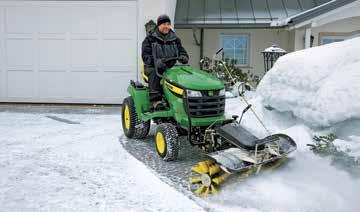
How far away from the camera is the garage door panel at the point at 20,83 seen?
972 cm

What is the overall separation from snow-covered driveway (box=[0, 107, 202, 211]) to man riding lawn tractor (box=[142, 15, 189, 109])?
0.94 m

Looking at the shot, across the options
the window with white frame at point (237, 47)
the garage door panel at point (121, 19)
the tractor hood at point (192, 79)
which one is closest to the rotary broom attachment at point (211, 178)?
the tractor hood at point (192, 79)

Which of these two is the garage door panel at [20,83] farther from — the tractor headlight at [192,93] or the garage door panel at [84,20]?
the tractor headlight at [192,93]

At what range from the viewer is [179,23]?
10734 millimetres

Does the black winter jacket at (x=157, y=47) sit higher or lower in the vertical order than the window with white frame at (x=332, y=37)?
lower

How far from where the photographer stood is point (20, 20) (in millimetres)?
9539

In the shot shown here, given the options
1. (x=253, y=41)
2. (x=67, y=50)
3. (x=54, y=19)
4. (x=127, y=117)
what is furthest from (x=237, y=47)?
(x=127, y=117)

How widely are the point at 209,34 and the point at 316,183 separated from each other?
8248 mm

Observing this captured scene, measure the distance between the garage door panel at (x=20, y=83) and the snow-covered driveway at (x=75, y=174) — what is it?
234 centimetres

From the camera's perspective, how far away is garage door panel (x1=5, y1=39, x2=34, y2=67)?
379 inches

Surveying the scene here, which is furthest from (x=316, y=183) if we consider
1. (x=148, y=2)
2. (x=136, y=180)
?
(x=148, y=2)

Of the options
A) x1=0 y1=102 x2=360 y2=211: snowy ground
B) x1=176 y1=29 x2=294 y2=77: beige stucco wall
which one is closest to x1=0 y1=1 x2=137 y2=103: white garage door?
x1=176 y1=29 x2=294 y2=77: beige stucco wall

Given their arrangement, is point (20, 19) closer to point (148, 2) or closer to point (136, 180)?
point (148, 2)

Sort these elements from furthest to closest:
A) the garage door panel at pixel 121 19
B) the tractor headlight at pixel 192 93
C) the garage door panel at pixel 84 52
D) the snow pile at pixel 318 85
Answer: the garage door panel at pixel 84 52 < the garage door panel at pixel 121 19 < the tractor headlight at pixel 192 93 < the snow pile at pixel 318 85
